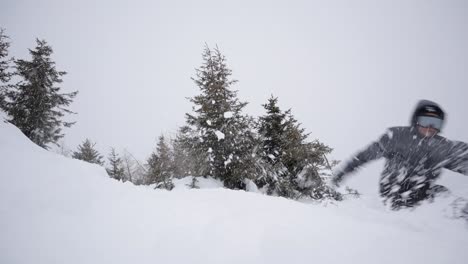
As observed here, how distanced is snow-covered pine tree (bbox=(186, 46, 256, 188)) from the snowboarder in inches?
354

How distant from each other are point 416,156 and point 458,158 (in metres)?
0.65

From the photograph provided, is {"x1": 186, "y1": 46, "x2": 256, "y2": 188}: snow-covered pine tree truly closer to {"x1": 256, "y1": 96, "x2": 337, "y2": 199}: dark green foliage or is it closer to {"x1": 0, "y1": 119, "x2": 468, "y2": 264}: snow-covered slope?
{"x1": 256, "y1": 96, "x2": 337, "y2": 199}: dark green foliage

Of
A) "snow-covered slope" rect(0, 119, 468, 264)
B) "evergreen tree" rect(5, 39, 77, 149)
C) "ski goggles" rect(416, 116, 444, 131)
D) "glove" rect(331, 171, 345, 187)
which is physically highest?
"evergreen tree" rect(5, 39, 77, 149)

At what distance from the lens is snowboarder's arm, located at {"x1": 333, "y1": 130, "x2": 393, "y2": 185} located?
533 cm

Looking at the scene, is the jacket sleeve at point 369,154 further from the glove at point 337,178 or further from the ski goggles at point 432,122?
the ski goggles at point 432,122

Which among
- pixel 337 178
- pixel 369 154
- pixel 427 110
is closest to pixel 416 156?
pixel 369 154

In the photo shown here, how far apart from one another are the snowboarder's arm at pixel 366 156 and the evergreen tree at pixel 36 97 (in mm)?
21291

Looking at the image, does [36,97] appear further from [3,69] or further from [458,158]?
[458,158]

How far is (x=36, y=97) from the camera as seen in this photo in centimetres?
1769

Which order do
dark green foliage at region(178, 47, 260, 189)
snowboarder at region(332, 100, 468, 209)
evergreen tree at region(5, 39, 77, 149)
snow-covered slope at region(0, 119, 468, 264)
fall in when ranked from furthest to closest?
evergreen tree at region(5, 39, 77, 149) → dark green foliage at region(178, 47, 260, 189) → snowboarder at region(332, 100, 468, 209) → snow-covered slope at region(0, 119, 468, 264)

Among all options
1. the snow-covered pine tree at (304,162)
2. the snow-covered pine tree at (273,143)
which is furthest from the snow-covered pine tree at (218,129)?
the snow-covered pine tree at (304,162)

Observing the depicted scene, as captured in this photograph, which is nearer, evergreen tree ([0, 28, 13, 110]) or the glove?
the glove

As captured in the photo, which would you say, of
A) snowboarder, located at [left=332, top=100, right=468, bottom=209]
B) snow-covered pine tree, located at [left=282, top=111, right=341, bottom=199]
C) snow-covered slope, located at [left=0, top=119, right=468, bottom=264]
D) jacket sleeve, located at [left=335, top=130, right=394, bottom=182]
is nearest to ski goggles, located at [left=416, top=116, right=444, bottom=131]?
snowboarder, located at [left=332, top=100, right=468, bottom=209]

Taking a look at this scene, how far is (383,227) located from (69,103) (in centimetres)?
2363
